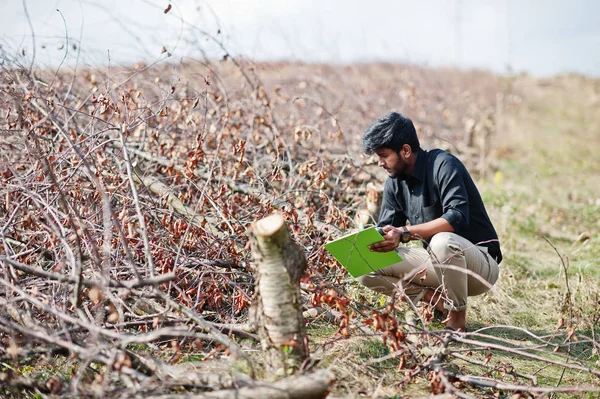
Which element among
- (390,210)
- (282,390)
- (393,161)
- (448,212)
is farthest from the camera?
(390,210)

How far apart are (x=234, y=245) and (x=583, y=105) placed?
1593 cm

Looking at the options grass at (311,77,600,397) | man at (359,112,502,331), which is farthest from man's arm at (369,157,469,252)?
grass at (311,77,600,397)

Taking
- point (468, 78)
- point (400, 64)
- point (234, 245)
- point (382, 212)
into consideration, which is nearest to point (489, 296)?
point (382, 212)

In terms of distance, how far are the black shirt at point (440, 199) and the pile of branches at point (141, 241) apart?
0.39 m

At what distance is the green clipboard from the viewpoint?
282 centimetres

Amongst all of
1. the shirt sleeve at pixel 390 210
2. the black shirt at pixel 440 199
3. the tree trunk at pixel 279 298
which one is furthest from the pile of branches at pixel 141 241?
the black shirt at pixel 440 199

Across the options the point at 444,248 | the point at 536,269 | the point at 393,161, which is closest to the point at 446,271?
the point at 444,248

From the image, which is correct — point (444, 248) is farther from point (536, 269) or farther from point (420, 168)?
point (536, 269)

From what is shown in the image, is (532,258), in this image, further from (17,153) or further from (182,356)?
(17,153)

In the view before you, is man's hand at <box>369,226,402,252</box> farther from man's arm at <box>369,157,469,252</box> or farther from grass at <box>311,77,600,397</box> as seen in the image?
grass at <box>311,77,600,397</box>

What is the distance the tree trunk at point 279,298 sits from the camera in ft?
7.57

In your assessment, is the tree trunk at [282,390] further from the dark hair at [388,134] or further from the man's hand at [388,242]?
the dark hair at [388,134]

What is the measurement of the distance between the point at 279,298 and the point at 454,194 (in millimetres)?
1262

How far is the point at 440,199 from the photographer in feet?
10.6
